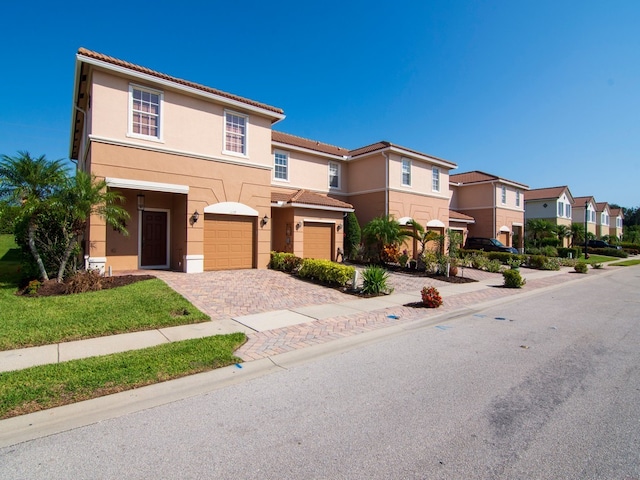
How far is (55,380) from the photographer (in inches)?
177

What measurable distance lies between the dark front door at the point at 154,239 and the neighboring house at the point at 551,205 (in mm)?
42304

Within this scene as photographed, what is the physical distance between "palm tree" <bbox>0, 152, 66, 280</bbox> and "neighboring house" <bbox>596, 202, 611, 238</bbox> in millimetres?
71028

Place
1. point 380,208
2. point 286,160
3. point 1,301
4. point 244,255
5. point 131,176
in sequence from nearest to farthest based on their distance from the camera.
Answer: point 1,301
point 131,176
point 244,255
point 286,160
point 380,208

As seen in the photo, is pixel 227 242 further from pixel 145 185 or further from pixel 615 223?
pixel 615 223

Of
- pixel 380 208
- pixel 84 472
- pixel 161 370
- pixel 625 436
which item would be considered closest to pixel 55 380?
pixel 161 370

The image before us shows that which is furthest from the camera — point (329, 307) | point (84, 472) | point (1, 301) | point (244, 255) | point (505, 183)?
point (505, 183)

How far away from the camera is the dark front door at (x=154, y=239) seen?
14984mm

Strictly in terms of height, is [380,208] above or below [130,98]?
below

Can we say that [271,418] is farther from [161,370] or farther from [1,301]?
[1,301]

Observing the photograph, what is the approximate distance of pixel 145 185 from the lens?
520 inches

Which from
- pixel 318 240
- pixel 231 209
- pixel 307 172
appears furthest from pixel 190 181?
pixel 307 172

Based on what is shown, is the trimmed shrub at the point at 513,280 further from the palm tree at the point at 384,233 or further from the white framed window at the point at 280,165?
the white framed window at the point at 280,165

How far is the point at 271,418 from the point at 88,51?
13.9 meters

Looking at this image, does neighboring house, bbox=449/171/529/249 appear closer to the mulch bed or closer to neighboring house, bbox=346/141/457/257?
neighboring house, bbox=346/141/457/257
